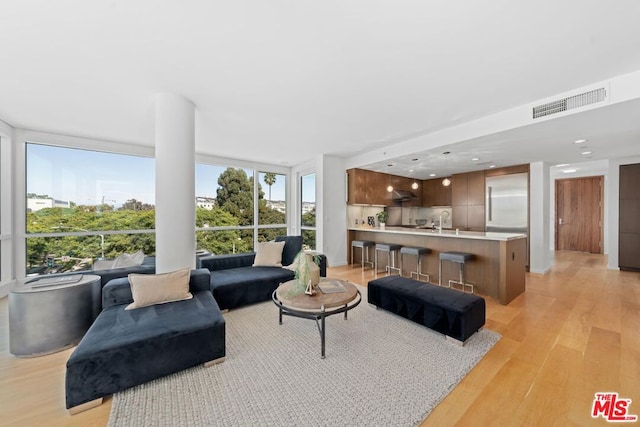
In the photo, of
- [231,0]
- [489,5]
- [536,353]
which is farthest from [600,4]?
[536,353]

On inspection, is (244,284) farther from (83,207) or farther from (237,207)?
(83,207)

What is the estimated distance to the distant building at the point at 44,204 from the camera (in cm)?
440

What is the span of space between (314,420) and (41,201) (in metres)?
5.95

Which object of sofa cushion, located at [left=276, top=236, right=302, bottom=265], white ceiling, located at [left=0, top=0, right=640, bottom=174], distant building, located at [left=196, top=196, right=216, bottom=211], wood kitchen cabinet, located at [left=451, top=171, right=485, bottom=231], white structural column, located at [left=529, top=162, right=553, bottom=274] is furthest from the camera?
wood kitchen cabinet, located at [left=451, top=171, right=485, bottom=231]

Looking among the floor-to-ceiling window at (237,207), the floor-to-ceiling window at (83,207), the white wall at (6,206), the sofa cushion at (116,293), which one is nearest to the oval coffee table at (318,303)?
the sofa cushion at (116,293)

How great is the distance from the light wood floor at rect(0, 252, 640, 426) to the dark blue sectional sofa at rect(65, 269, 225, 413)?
184 millimetres

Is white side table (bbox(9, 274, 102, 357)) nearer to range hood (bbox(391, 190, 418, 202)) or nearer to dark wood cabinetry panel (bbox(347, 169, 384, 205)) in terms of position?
dark wood cabinetry panel (bbox(347, 169, 384, 205))

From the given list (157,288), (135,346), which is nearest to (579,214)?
(157,288)

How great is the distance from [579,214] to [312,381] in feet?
33.9

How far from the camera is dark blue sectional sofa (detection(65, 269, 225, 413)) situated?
1.73 m

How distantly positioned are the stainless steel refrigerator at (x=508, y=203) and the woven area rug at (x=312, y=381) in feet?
14.1

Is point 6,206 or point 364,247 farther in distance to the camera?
point 364,247

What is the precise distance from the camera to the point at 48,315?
2.41 metres

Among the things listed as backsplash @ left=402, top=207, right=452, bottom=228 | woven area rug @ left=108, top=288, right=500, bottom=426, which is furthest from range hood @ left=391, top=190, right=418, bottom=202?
woven area rug @ left=108, top=288, right=500, bottom=426
